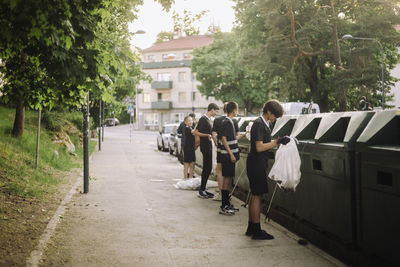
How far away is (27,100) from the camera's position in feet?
25.9

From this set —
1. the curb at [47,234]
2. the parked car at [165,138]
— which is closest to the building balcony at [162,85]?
the parked car at [165,138]

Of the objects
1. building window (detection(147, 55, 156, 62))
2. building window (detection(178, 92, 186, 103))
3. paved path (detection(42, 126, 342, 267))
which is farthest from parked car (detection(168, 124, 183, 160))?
building window (detection(147, 55, 156, 62))

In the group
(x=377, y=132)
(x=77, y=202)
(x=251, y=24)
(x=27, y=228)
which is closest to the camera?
(x=377, y=132)

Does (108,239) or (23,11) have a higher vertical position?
(23,11)

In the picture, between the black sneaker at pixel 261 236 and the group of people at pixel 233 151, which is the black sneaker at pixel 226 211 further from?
the black sneaker at pixel 261 236

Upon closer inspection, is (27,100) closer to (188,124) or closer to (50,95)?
(50,95)

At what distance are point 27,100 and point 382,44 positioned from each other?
22.6 meters

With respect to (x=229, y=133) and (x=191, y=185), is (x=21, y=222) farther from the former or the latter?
(x=191, y=185)

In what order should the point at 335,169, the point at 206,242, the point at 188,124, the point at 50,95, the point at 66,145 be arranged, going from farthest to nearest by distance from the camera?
the point at 66,145, the point at 188,124, the point at 50,95, the point at 206,242, the point at 335,169

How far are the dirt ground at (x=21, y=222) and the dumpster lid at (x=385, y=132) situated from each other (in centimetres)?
380

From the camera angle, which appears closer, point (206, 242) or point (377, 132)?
point (377, 132)

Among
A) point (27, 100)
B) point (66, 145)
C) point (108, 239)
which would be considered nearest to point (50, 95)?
point (27, 100)

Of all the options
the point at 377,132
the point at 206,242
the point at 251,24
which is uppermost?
the point at 251,24

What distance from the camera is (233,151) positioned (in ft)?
24.0
